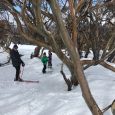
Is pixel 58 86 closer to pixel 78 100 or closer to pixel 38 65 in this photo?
pixel 78 100

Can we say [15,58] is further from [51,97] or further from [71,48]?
[71,48]

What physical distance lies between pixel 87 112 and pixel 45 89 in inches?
179

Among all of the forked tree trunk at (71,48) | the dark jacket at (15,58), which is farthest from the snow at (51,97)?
the forked tree trunk at (71,48)

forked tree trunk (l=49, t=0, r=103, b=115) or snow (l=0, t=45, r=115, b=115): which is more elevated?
A: forked tree trunk (l=49, t=0, r=103, b=115)

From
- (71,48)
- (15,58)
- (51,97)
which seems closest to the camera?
(71,48)

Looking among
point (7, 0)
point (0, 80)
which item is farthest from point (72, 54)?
point (0, 80)

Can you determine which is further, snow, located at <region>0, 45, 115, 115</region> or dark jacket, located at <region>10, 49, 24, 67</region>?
dark jacket, located at <region>10, 49, 24, 67</region>

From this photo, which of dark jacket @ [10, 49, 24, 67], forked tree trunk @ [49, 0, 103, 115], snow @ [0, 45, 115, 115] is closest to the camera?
forked tree trunk @ [49, 0, 103, 115]

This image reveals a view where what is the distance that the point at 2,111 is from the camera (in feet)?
36.0

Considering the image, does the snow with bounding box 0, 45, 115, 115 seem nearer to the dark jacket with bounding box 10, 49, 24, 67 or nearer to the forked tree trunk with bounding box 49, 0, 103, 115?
the dark jacket with bounding box 10, 49, 24, 67

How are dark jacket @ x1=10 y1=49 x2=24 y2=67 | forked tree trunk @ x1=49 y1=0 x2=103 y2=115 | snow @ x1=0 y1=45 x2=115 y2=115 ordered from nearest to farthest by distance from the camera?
forked tree trunk @ x1=49 y1=0 x2=103 y2=115 < snow @ x1=0 y1=45 x2=115 y2=115 < dark jacket @ x1=10 y1=49 x2=24 y2=67

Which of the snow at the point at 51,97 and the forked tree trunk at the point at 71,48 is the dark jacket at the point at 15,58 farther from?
the forked tree trunk at the point at 71,48

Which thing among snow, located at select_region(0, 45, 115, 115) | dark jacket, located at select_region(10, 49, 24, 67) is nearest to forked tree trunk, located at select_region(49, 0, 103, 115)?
snow, located at select_region(0, 45, 115, 115)

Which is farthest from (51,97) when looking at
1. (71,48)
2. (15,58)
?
(71,48)
